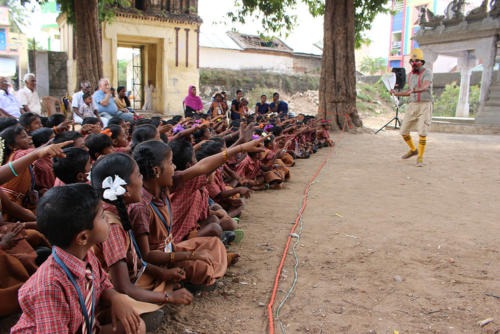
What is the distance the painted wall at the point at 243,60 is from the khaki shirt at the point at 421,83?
16.9 metres

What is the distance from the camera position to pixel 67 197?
60.7 inches

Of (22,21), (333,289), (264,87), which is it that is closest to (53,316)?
(333,289)

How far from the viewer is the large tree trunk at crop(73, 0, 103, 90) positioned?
30.2 feet

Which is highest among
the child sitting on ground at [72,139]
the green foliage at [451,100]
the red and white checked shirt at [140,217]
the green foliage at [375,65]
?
the green foliage at [375,65]

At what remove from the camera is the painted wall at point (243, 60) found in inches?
894

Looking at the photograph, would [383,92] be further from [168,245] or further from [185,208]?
[168,245]

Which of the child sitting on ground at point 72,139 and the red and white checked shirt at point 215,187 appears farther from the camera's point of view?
the red and white checked shirt at point 215,187

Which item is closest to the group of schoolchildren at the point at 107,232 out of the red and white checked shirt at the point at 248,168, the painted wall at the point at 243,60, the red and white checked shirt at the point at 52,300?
the red and white checked shirt at the point at 52,300

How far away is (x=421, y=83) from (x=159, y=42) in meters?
11.9

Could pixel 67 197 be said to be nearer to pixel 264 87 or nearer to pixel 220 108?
pixel 220 108

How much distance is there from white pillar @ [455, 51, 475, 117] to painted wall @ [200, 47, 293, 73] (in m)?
11.1

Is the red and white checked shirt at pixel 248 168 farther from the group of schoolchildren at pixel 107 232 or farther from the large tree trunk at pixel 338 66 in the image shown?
the large tree trunk at pixel 338 66

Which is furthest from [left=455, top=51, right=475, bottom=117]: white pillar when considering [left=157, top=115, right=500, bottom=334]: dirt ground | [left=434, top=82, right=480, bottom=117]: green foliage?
[left=157, top=115, right=500, bottom=334]: dirt ground

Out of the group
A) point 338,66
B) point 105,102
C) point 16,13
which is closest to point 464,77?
point 338,66
